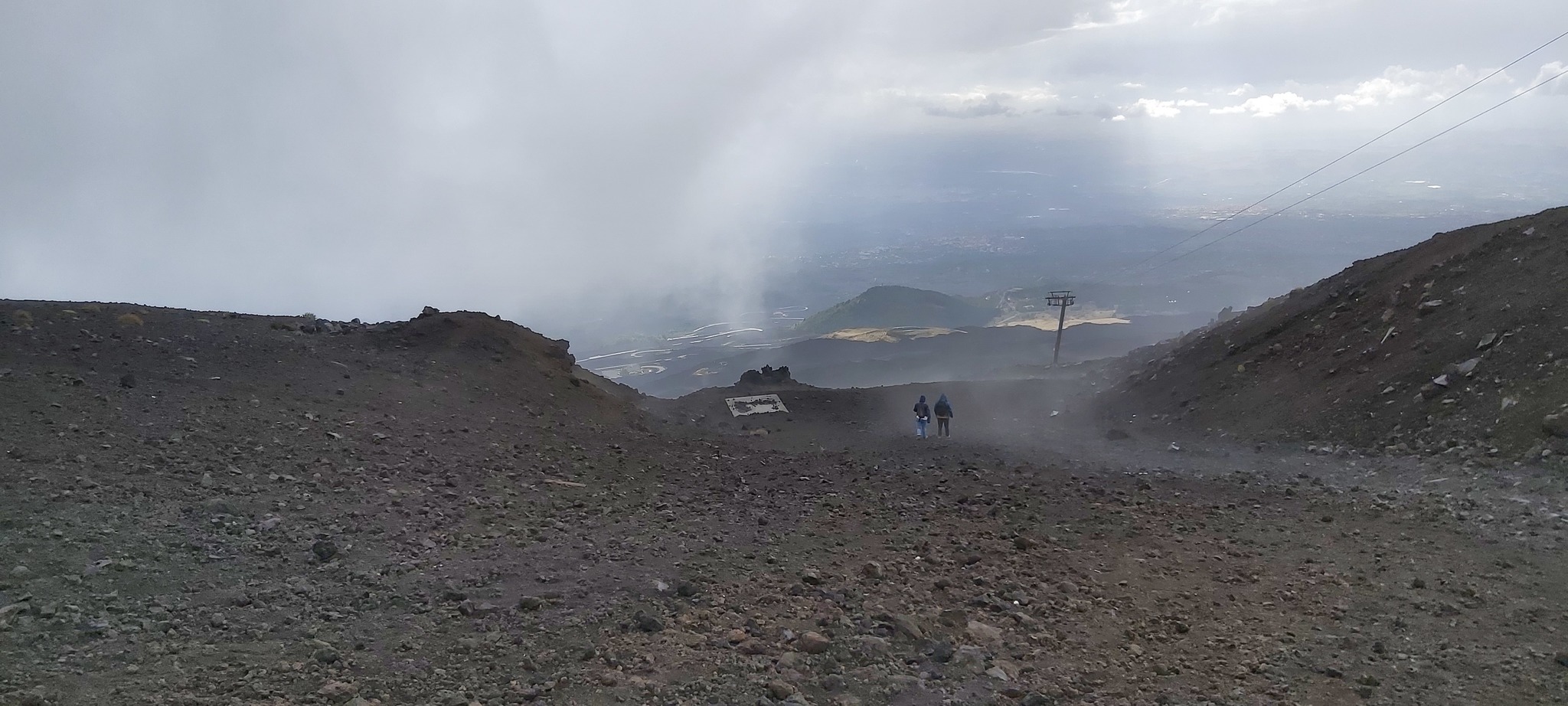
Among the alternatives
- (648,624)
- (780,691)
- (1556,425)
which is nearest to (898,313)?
(1556,425)

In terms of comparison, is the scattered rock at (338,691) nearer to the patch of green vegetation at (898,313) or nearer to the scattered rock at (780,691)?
the scattered rock at (780,691)

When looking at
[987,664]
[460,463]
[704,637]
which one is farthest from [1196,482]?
[460,463]

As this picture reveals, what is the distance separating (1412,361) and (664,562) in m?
14.3

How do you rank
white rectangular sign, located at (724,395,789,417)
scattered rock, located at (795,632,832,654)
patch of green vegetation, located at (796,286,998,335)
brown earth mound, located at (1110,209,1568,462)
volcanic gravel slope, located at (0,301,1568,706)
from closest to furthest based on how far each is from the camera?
volcanic gravel slope, located at (0,301,1568,706) → scattered rock, located at (795,632,832,654) → brown earth mound, located at (1110,209,1568,462) → white rectangular sign, located at (724,395,789,417) → patch of green vegetation, located at (796,286,998,335)

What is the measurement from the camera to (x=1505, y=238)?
17.9m

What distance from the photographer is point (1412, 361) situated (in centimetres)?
1524

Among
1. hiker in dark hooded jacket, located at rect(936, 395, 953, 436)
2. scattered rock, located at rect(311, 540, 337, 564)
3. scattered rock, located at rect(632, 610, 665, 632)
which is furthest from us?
hiker in dark hooded jacket, located at rect(936, 395, 953, 436)

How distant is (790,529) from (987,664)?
410 cm

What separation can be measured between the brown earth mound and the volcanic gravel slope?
1332mm

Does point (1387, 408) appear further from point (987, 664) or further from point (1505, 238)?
point (987, 664)

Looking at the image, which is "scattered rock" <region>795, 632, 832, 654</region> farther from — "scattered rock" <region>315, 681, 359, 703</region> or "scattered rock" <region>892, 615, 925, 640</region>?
"scattered rock" <region>315, 681, 359, 703</region>

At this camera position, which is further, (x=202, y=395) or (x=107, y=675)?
(x=202, y=395)

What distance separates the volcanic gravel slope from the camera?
20.2ft

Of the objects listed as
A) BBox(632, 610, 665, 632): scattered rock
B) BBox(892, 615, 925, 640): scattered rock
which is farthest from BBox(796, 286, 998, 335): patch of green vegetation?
BBox(632, 610, 665, 632): scattered rock
